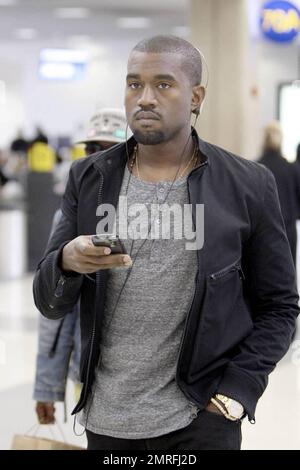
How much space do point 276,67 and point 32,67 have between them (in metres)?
7.70

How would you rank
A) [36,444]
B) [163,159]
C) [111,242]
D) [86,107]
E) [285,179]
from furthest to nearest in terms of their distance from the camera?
1. [86,107]
2. [285,179]
3. [36,444]
4. [163,159]
5. [111,242]

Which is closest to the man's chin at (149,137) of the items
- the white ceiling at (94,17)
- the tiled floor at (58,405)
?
the tiled floor at (58,405)

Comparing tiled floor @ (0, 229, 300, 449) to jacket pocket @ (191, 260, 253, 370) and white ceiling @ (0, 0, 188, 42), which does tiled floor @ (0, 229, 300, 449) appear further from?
white ceiling @ (0, 0, 188, 42)

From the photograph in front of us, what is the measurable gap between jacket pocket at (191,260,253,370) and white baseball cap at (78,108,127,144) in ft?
4.23

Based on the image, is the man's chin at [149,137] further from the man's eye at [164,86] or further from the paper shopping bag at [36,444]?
the paper shopping bag at [36,444]

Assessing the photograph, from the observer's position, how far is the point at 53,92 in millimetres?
27359

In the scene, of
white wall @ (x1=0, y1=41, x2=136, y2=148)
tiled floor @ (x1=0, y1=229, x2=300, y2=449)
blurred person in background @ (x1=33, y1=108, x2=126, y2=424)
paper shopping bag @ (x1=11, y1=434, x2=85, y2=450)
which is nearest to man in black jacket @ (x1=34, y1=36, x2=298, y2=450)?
paper shopping bag @ (x1=11, y1=434, x2=85, y2=450)

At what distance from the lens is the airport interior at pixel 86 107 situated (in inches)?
209

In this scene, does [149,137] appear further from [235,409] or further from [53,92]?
[53,92]

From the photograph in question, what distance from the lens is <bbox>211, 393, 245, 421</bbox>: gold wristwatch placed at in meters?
2.02

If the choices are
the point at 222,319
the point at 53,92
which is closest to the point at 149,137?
the point at 222,319

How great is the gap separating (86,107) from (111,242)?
25.6 m

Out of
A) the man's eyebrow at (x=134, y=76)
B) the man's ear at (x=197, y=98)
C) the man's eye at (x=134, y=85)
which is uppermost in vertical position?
the man's eyebrow at (x=134, y=76)

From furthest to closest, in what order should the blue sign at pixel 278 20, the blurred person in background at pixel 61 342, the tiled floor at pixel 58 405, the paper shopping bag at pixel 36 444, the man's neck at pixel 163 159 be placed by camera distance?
the blue sign at pixel 278 20 < the tiled floor at pixel 58 405 < the blurred person in background at pixel 61 342 < the paper shopping bag at pixel 36 444 < the man's neck at pixel 163 159
